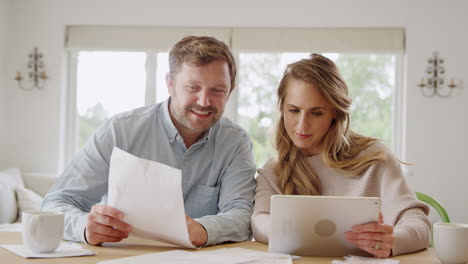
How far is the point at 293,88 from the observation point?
1804 millimetres

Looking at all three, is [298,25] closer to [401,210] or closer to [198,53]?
[198,53]

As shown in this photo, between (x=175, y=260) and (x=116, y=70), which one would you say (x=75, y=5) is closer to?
(x=116, y=70)

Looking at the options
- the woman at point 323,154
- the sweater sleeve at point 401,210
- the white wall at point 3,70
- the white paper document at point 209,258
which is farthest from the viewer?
the white wall at point 3,70

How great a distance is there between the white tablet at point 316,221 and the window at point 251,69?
3304 millimetres

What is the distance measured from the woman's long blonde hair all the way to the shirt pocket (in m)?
0.22

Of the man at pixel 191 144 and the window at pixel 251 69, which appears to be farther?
the window at pixel 251 69

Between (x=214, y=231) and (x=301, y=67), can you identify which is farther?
(x=301, y=67)

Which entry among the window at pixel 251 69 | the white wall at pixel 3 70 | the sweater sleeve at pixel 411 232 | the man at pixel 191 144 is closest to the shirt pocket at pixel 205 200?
the man at pixel 191 144

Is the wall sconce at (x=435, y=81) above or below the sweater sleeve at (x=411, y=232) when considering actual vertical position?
above

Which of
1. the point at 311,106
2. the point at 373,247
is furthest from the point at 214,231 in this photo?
the point at 311,106

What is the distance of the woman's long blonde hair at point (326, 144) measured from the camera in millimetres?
1756

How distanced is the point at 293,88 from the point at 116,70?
11.1 feet

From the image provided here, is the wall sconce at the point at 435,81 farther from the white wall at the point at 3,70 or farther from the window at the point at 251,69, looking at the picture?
the white wall at the point at 3,70

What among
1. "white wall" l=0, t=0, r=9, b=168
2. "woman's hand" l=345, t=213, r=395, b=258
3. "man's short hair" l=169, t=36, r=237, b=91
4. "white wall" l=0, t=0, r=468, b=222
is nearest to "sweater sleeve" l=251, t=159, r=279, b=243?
"woman's hand" l=345, t=213, r=395, b=258
